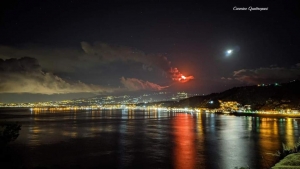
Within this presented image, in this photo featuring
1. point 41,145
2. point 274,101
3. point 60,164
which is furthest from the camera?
point 274,101

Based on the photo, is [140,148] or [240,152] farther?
[140,148]

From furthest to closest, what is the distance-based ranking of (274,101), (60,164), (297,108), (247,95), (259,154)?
(247,95)
(274,101)
(297,108)
(259,154)
(60,164)

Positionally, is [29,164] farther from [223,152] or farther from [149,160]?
[223,152]

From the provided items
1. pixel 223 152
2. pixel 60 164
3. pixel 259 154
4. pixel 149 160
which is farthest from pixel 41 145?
pixel 259 154

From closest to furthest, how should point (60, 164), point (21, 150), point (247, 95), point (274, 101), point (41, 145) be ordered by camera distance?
1. point (60, 164)
2. point (21, 150)
3. point (41, 145)
4. point (274, 101)
5. point (247, 95)

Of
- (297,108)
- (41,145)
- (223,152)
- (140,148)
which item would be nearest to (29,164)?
(41,145)

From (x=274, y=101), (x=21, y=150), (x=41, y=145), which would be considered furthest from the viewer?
(x=274, y=101)

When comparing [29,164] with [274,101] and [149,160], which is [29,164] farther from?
[274,101]

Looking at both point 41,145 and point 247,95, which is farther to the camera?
point 247,95
